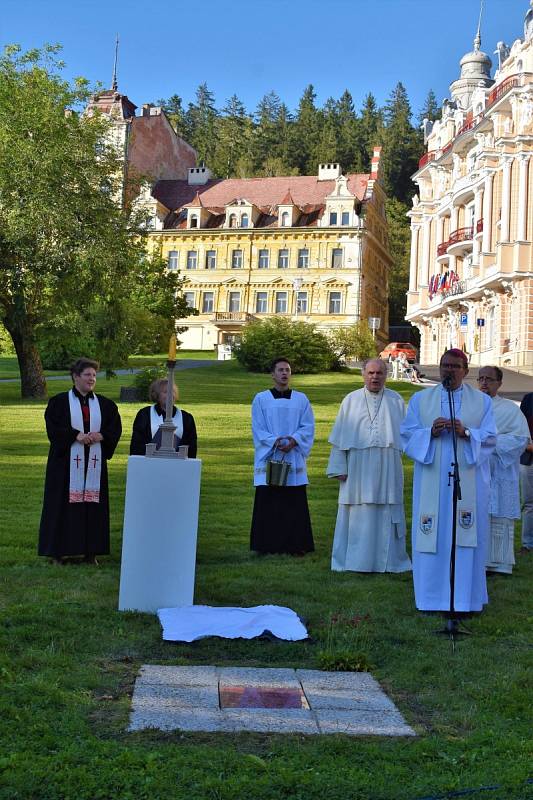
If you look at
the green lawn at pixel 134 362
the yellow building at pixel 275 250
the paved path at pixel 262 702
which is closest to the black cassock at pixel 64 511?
the paved path at pixel 262 702

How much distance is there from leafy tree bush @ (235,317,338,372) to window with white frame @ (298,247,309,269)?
2980 centimetres

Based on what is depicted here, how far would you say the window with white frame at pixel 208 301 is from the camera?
76688 mm

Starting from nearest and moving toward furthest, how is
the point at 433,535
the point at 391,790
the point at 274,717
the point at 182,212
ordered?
1. the point at 391,790
2. the point at 274,717
3. the point at 433,535
4. the point at 182,212

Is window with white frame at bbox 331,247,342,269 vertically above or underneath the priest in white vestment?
above

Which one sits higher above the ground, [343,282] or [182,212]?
[182,212]

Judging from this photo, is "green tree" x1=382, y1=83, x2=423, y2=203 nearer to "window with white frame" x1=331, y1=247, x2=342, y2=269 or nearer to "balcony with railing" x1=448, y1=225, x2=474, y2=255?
"window with white frame" x1=331, y1=247, x2=342, y2=269

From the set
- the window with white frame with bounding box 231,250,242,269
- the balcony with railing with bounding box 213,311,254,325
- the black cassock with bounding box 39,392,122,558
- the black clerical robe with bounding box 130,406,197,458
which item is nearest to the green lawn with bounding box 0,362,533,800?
the black cassock with bounding box 39,392,122,558

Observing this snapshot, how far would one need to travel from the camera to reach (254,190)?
78.7 m

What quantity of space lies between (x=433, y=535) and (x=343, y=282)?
2619 inches

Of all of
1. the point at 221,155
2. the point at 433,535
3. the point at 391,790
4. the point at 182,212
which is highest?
the point at 221,155

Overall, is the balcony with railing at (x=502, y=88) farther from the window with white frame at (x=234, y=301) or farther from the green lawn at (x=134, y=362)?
the window with white frame at (x=234, y=301)

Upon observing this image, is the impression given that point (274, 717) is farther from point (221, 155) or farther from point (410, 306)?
point (221, 155)

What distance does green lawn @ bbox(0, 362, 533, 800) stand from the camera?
4457 millimetres

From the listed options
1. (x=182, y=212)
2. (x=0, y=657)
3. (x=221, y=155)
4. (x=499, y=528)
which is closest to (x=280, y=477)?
(x=499, y=528)
